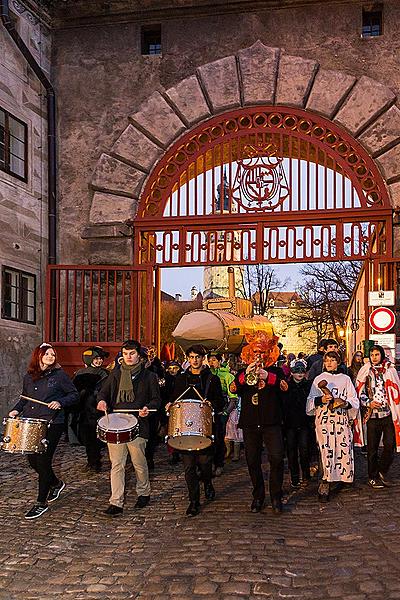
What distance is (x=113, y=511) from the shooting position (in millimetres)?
7309

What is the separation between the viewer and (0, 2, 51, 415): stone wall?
12.8 meters

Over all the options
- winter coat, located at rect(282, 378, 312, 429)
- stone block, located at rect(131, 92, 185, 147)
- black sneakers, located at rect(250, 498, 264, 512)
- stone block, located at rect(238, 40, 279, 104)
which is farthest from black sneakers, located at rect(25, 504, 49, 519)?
stone block, located at rect(238, 40, 279, 104)

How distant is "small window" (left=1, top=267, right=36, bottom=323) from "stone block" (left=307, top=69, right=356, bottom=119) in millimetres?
6063

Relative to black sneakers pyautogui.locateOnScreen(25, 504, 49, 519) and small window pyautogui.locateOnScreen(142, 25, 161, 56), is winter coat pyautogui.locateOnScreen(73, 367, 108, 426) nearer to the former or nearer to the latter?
black sneakers pyautogui.locateOnScreen(25, 504, 49, 519)

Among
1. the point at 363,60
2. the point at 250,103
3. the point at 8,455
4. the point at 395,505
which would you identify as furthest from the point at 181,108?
the point at 395,505

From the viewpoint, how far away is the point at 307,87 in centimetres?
1332

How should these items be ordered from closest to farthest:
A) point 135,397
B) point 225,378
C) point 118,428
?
point 118,428, point 135,397, point 225,378

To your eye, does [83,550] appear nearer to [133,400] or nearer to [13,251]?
[133,400]

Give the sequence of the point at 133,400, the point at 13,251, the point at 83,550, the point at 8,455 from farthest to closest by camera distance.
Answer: the point at 13,251
the point at 8,455
the point at 133,400
the point at 83,550

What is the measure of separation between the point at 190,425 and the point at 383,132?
316 inches

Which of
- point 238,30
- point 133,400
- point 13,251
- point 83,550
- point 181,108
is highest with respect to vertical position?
point 238,30

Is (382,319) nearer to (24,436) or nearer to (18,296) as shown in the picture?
(18,296)

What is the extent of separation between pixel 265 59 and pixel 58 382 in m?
8.40

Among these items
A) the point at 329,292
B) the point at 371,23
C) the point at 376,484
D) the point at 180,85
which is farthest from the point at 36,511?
the point at 329,292
